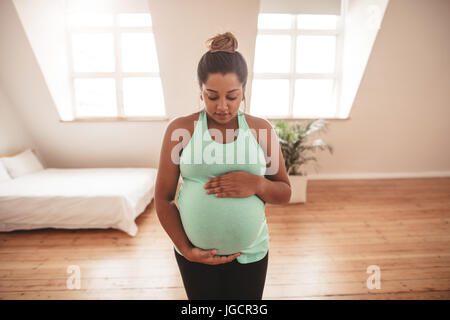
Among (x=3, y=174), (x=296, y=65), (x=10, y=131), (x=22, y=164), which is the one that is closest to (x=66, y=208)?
(x=3, y=174)

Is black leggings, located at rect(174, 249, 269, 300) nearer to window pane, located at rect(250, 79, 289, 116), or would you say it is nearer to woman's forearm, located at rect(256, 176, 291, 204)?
woman's forearm, located at rect(256, 176, 291, 204)

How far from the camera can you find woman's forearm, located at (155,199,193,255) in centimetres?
71

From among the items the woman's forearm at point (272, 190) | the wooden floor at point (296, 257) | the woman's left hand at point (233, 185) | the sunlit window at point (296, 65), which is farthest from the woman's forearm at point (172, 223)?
the sunlit window at point (296, 65)

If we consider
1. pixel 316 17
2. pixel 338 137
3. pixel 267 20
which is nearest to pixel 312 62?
pixel 316 17

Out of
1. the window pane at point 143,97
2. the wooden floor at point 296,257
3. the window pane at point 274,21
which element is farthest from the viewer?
the window pane at point 143,97

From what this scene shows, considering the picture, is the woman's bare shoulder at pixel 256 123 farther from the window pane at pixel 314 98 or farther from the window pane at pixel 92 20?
the window pane at pixel 92 20

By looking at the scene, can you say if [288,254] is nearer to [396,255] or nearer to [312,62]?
[396,255]

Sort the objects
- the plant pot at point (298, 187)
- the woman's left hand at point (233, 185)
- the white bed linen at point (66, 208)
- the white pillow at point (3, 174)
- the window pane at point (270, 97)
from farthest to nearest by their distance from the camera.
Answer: the window pane at point (270, 97)
the plant pot at point (298, 187)
the white pillow at point (3, 174)
the white bed linen at point (66, 208)
the woman's left hand at point (233, 185)

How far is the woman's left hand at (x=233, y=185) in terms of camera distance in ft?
2.13

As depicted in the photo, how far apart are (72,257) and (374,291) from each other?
7.41ft

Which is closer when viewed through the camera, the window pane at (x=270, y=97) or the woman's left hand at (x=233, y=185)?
the woman's left hand at (x=233, y=185)

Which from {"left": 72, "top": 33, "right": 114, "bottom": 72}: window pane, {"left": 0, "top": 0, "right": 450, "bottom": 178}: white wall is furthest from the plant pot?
{"left": 72, "top": 33, "right": 114, "bottom": 72}: window pane

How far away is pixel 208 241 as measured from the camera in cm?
70

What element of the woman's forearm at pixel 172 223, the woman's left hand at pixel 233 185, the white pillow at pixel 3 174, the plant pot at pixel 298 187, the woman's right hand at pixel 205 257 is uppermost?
the woman's left hand at pixel 233 185
